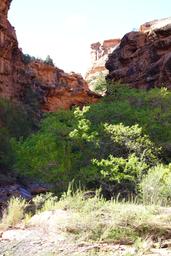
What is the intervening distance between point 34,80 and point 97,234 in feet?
123

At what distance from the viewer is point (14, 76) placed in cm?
3794

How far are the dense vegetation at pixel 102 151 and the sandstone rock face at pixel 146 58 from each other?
21656 mm

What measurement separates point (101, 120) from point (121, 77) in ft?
86.4

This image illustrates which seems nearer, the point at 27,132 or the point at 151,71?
the point at 27,132

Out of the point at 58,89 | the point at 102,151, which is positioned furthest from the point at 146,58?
the point at 102,151

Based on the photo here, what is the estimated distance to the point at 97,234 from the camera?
7.50m

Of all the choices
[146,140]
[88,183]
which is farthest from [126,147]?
[88,183]

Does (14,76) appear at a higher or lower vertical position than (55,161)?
higher

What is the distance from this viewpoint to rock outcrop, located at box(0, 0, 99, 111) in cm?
3606

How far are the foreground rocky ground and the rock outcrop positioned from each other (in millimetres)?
27280

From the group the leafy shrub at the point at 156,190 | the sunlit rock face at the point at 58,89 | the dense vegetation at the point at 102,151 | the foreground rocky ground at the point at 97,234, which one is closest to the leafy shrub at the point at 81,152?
the dense vegetation at the point at 102,151

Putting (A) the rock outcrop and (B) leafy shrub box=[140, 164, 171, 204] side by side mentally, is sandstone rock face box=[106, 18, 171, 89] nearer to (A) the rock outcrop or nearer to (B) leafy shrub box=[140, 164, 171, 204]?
(A) the rock outcrop

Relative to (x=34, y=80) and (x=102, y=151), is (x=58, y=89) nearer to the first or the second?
(x=34, y=80)

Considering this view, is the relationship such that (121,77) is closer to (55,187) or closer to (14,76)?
(14,76)
